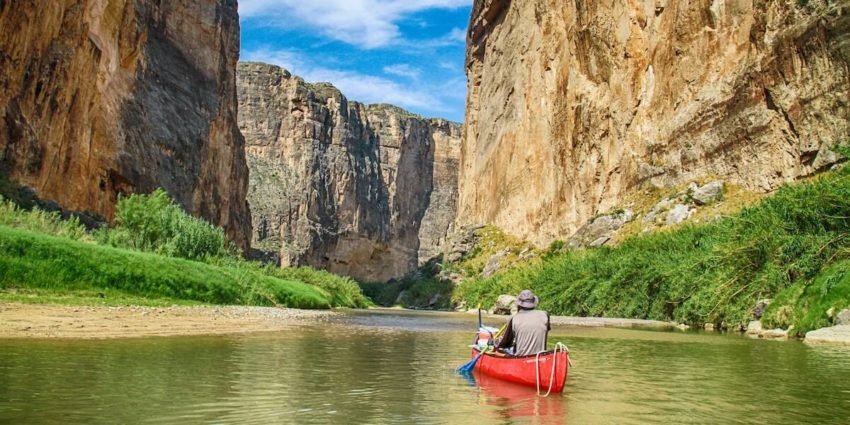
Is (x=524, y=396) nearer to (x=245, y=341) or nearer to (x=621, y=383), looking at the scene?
(x=621, y=383)

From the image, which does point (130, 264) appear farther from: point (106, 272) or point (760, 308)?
point (760, 308)

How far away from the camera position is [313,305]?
4634cm

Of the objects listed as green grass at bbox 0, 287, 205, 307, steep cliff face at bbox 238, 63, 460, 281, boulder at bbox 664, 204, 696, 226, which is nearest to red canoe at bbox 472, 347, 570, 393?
green grass at bbox 0, 287, 205, 307

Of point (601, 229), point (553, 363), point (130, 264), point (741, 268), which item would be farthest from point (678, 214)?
point (553, 363)

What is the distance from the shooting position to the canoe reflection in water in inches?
326

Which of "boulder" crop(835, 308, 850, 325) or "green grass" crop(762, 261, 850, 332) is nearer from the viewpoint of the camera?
"boulder" crop(835, 308, 850, 325)

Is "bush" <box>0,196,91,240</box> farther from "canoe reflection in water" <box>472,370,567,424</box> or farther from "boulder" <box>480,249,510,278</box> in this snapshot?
"boulder" <box>480,249,510,278</box>

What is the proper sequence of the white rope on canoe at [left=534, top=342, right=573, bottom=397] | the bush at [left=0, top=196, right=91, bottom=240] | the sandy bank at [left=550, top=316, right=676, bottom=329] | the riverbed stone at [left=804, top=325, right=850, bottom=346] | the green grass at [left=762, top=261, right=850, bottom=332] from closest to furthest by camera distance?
the white rope on canoe at [left=534, top=342, right=573, bottom=397]
the riverbed stone at [left=804, top=325, right=850, bottom=346]
the green grass at [left=762, top=261, right=850, bottom=332]
the sandy bank at [left=550, top=316, right=676, bottom=329]
the bush at [left=0, top=196, right=91, bottom=240]

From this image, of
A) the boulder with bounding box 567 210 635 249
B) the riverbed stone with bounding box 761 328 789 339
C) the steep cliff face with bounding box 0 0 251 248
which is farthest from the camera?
the boulder with bounding box 567 210 635 249

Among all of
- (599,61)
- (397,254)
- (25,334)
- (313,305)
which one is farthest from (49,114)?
(397,254)

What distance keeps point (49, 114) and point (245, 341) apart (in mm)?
32433

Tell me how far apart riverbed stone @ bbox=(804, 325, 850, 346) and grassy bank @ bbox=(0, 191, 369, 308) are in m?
19.4

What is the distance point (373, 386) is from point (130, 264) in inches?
787

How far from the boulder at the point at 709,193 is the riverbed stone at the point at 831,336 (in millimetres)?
19546
